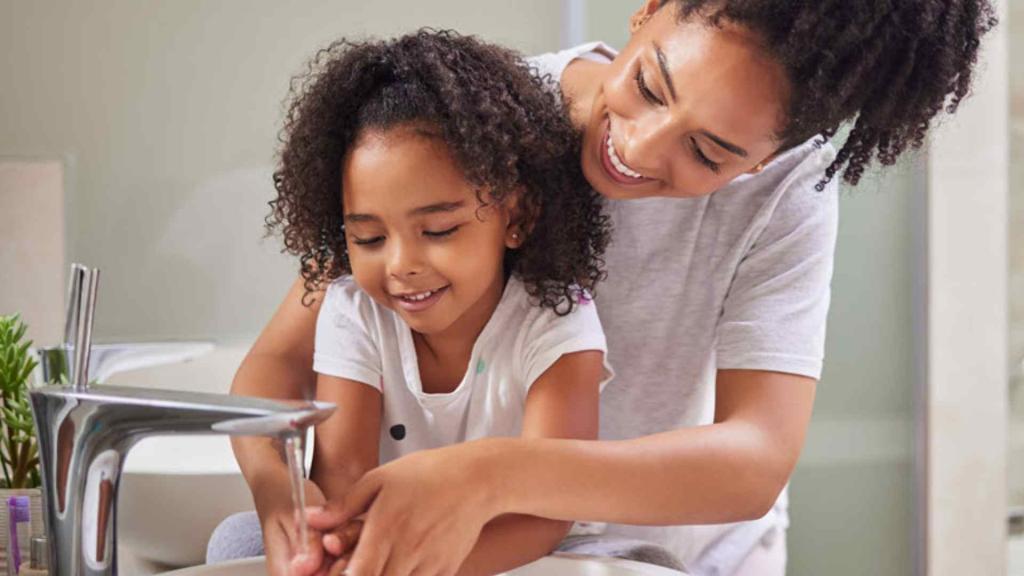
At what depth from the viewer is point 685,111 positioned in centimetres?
78

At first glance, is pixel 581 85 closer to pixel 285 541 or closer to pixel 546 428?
pixel 546 428

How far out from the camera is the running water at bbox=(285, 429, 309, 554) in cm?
60

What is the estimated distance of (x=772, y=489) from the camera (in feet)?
2.77

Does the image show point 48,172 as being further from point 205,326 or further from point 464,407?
point 464,407

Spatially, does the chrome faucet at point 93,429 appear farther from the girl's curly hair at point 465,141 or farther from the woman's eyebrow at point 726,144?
the woman's eyebrow at point 726,144

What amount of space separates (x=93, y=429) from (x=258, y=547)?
24 centimetres

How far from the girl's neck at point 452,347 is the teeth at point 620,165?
13 centimetres

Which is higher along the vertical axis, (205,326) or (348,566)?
(205,326)

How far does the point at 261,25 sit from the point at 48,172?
10.5 inches

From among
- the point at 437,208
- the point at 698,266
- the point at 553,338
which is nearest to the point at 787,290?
the point at 698,266

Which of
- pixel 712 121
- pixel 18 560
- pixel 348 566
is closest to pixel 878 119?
pixel 712 121

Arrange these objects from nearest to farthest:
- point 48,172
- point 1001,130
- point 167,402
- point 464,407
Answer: point 167,402 → point 464,407 → point 48,172 → point 1001,130

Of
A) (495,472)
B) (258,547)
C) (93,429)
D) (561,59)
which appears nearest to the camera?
(93,429)

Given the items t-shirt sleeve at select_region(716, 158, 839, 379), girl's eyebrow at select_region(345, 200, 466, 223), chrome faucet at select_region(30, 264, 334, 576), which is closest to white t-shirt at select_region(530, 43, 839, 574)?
t-shirt sleeve at select_region(716, 158, 839, 379)
